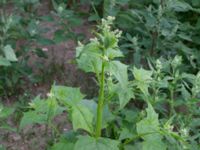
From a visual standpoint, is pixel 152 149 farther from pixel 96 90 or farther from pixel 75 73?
pixel 75 73

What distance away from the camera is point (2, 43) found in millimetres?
3592

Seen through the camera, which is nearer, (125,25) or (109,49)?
(109,49)

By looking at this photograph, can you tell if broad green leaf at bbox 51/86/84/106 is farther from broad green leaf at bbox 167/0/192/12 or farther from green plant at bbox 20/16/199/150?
broad green leaf at bbox 167/0/192/12

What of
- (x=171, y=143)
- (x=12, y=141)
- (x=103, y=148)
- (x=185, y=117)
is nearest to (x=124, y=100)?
(x=103, y=148)

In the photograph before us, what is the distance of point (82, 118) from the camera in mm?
2234

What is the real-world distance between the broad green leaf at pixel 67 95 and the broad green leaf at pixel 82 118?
0.04 m

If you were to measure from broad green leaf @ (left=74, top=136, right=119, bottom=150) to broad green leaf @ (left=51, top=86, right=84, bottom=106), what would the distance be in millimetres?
185

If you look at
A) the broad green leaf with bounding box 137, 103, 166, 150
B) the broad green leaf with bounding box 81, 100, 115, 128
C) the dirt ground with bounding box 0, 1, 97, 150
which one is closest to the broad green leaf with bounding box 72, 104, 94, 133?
the broad green leaf with bounding box 81, 100, 115, 128

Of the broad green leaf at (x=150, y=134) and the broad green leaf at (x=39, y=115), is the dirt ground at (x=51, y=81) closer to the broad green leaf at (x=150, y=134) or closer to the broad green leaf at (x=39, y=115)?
the broad green leaf at (x=39, y=115)

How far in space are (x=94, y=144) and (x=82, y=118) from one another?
5.0 inches

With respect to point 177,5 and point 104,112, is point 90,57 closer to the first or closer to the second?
point 104,112

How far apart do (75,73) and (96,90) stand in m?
0.32

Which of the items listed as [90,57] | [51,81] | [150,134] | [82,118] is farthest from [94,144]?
[51,81]

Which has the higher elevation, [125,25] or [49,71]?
[125,25]
